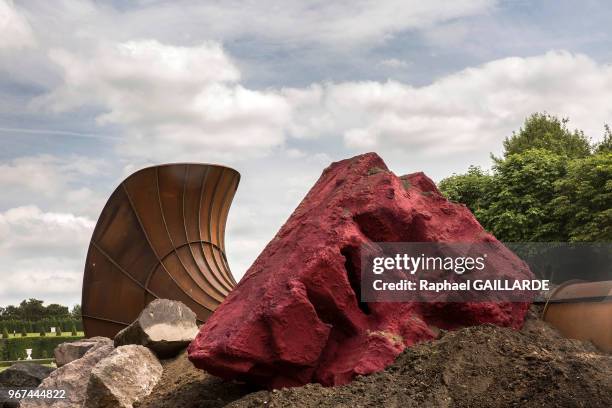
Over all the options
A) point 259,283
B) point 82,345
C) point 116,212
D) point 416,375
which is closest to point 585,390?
point 416,375

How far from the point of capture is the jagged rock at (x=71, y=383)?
8281mm

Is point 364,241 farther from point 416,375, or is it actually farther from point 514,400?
point 514,400

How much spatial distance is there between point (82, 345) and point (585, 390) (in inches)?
296

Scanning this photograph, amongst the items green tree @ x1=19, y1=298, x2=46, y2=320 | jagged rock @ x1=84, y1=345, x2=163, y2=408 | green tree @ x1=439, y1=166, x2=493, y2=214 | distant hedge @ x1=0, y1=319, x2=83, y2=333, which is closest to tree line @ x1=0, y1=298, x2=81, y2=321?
green tree @ x1=19, y1=298, x2=46, y2=320

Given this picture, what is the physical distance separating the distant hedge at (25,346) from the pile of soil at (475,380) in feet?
84.0

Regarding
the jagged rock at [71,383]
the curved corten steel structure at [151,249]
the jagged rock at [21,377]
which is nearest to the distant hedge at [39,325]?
the curved corten steel structure at [151,249]

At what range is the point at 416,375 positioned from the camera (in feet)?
19.2

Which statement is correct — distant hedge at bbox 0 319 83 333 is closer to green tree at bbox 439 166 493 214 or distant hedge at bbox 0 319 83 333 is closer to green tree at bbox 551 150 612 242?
green tree at bbox 439 166 493 214

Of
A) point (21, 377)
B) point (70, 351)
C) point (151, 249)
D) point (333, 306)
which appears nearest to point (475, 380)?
point (333, 306)

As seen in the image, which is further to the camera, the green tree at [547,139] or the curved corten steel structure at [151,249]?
the green tree at [547,139]

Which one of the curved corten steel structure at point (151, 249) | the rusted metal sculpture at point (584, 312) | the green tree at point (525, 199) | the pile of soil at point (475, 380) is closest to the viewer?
the pile of soil at point (475, 380)

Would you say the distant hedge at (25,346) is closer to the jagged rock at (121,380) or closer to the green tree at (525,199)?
the green tree at (525,199)

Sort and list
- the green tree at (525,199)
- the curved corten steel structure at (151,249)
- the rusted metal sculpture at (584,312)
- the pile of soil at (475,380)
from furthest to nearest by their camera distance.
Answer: the green tree at (525,199)
the curved corten steel structure at (151,249)
the rusted metal sculpture at (584,312)
the pile of soil at (475,380)

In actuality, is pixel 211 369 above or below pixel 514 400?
above
